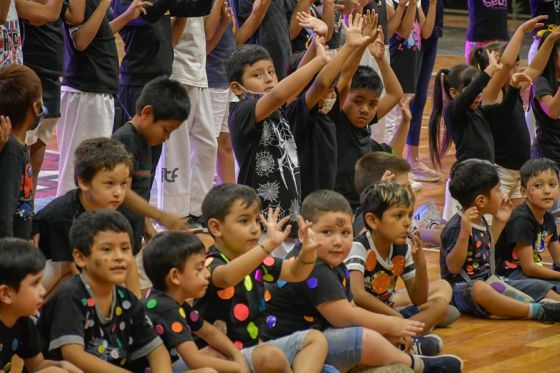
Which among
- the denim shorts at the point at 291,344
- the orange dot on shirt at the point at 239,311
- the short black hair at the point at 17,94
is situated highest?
the short black hair at the point at 17,94

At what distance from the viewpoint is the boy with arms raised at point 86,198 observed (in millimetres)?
3928

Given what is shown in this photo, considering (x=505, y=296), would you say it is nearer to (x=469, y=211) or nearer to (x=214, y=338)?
(x=469, y=211)

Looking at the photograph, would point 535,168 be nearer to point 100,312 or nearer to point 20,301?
point 100,312

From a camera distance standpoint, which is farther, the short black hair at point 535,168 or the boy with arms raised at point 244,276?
the short black hair at point 535,168

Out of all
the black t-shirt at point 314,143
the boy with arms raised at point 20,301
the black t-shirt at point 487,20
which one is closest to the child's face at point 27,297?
the boy with arms raised at point 20,301

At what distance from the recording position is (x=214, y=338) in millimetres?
3586

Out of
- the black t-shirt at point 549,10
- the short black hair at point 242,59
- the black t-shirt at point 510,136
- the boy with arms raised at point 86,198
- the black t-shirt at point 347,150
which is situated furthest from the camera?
the black t-shirt at point 549,10

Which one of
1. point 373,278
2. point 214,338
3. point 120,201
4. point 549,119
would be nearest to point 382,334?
point 373,278

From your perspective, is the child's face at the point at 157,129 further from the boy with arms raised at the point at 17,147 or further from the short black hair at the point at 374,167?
the short black hair at the point at 374,167

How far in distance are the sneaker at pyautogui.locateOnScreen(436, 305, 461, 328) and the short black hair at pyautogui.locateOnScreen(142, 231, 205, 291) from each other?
1.49 metres

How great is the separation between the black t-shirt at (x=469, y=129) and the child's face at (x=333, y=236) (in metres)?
2.08

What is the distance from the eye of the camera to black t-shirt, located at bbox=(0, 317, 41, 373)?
10.5 ft

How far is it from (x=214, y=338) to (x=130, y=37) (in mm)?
2494

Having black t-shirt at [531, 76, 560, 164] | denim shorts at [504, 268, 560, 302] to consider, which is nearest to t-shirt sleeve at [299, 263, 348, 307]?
denim shorts at [504, 268, 560, 302]
